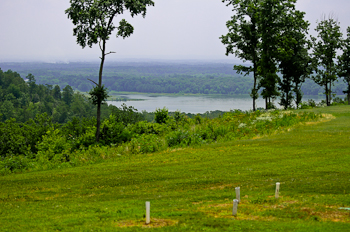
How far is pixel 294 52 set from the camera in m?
50.1

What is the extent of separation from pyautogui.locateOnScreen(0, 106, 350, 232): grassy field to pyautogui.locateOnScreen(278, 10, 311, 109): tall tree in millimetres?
28114

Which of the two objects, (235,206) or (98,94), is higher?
(98,94)

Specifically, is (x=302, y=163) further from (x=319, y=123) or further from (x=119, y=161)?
(x=319, y=123)

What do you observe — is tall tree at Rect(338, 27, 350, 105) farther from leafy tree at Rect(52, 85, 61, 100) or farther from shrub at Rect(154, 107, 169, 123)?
leafy tree at Rect(52, 85, 61, 100)

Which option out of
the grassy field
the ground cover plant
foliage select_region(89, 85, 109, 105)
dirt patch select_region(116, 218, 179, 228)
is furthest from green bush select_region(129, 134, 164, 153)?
dirt patch select_region(116, 218, 179, 228)

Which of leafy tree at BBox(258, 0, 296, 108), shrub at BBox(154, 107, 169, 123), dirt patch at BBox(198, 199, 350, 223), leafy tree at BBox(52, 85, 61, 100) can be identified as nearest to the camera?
dirt patch at BBox(198, 199, 350, 223)

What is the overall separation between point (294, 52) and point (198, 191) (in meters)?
43.5

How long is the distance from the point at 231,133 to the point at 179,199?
15253mm

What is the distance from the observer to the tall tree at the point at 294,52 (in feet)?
151

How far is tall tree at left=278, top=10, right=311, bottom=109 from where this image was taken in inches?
1810

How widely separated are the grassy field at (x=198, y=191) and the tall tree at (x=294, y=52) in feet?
92.2

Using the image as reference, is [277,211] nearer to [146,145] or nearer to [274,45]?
[146,145]

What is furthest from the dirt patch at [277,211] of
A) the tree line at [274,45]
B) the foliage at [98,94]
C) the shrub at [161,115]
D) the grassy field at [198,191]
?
the tree line at [274,45]

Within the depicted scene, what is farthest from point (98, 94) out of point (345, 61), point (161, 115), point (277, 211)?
point (345, 61)
